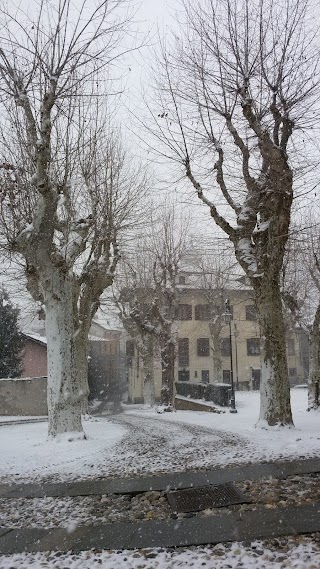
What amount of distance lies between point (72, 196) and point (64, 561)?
1061 cm

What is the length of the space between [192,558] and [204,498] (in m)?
1.66

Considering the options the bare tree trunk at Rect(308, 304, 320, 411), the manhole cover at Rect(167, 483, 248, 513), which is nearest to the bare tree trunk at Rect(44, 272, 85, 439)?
the manhole cover at Rect(167, 483, 248, 513)

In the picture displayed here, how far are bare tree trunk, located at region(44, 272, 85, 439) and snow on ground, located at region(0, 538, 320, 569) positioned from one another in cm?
585

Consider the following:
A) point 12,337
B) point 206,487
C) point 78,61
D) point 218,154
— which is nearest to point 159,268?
point 12,337

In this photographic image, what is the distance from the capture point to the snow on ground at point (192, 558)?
136 inches

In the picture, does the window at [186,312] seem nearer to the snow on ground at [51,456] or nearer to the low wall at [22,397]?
the low wall at [22,397]

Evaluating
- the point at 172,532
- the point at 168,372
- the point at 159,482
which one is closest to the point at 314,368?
the point at 168,372

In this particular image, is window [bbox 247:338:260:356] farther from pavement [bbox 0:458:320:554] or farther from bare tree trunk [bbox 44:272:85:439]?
pavement [bbox 0:458:320:554]

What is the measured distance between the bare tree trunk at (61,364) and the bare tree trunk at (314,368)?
9194 millimetres

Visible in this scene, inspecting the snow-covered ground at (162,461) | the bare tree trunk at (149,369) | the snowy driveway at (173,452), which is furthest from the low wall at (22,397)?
the snowy driveway at (173,452)

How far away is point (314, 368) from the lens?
16.2 metres

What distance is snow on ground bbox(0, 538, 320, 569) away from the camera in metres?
3.44

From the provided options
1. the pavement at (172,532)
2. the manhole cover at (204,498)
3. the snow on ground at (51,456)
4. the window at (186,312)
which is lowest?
the snow on ground at (51,456)

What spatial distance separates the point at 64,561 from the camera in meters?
3.68
